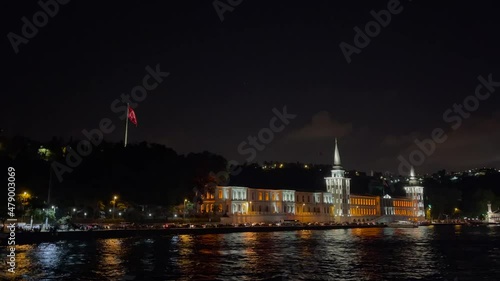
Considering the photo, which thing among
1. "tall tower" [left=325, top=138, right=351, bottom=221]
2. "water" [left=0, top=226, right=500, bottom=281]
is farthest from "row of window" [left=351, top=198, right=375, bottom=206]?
"water" [left=0, top=226, right=500, bottom=281]

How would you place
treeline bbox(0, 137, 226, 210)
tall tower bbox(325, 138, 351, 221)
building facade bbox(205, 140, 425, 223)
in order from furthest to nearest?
1. tall tower bbox(325, 138, 351, 221)
2. building facade bbox(205, 140, 425, 223)
3. treeline bbox(0, 137, 226, 210)

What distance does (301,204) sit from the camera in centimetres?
15925

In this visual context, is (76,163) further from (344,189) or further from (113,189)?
(344,189)

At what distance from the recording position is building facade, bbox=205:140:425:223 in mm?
135750

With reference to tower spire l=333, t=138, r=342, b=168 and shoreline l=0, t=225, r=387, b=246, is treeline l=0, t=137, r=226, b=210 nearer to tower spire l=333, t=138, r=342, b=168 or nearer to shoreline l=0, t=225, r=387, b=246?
shoreline l=0, t=225, r=387, b=246

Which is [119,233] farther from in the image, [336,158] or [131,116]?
[336,158]

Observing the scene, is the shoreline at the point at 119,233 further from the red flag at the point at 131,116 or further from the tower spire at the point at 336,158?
the tower spire at the point at 336,158

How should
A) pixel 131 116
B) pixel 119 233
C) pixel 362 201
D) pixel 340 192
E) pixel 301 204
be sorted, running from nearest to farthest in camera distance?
pixel 119 233 → pixel 131 116 → pixel 301 204 → pixel 340 192 → pixel 362 201

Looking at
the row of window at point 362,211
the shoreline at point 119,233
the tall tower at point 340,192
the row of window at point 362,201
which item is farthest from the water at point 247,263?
the row of window at point 362,201

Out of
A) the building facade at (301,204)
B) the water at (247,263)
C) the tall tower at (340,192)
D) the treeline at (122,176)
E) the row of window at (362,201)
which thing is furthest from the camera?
the row of window at (362,201)

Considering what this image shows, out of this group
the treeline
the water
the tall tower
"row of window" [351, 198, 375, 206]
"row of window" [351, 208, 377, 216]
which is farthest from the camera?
"row of window" [351, 198, 375, 206]

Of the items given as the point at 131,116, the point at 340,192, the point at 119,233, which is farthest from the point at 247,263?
the point at 340,192

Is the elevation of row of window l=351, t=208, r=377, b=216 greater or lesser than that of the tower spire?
lesser

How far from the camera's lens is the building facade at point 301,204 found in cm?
13575
